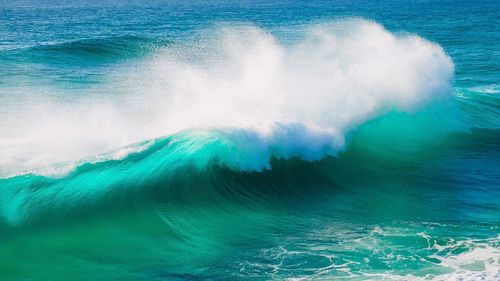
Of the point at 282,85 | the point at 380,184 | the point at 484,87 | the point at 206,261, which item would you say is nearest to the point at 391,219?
the point at 380,184

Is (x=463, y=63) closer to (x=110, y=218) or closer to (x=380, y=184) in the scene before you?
(x=380, y=184)

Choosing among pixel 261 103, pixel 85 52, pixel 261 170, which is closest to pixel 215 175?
pixel 261 170

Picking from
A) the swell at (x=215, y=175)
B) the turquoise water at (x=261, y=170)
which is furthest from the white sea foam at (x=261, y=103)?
the swell at (x=215, y=175)

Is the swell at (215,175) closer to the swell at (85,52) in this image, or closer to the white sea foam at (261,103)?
the white sea foam at (261,103)

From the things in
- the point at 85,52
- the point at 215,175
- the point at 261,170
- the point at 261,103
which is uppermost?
the point at 85,52

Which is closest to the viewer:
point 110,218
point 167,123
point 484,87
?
point 110,218

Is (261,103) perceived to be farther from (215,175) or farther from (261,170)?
(215,175)

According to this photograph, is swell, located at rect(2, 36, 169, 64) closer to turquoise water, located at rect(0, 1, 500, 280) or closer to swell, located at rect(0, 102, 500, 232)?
turquoise water, located at rect(0, 1, 500, 280)
